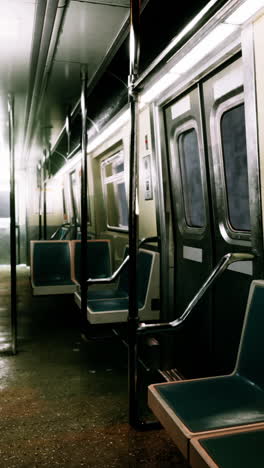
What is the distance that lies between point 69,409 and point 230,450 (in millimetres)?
1767

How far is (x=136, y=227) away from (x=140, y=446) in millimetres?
1265

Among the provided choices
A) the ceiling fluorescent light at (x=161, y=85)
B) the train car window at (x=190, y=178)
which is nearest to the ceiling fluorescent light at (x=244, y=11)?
the ceiling fluorescent light at (x=161, y=85)

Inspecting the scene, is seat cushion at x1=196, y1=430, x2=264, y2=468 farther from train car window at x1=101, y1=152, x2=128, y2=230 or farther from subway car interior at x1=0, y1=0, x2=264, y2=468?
train car window at x1=101, y1=152, x2=128, y2=230

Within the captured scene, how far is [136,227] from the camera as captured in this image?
277 centimetres

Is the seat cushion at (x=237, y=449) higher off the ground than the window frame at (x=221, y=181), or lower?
lower

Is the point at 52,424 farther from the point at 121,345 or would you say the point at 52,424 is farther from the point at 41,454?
the point at 121,345

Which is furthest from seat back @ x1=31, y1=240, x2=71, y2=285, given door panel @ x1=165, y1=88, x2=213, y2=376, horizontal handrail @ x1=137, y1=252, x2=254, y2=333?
horizontal handrail @ x1=137, y1=252, x2=254, y2=333

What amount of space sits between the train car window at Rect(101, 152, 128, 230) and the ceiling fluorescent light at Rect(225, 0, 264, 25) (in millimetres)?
3780

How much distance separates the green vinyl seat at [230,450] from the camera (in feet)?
5.07

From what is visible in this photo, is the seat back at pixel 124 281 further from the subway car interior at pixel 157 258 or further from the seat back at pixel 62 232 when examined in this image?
the seat back at pixel 62 232

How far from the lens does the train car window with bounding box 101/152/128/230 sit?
6.20 m

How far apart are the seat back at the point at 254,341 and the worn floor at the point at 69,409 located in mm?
637

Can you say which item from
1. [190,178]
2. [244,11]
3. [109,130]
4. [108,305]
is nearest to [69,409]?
[108,305]

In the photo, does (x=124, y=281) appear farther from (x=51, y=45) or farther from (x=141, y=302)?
(x=51, y=45)
